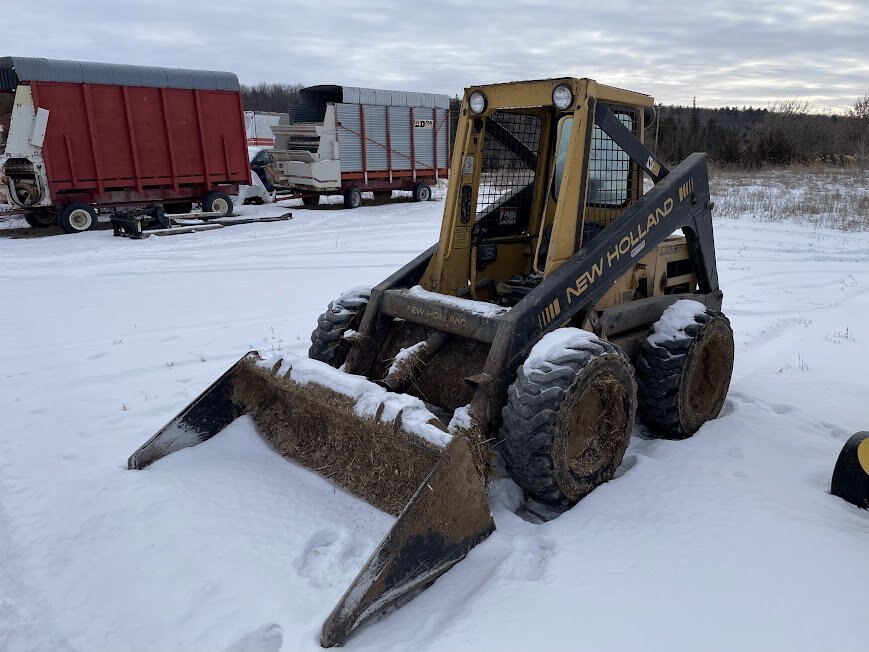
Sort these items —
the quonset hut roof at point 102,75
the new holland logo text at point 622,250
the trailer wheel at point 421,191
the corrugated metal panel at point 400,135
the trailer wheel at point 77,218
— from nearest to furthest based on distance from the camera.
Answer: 1. the new holland logo text at point 622,250
2. the quonset hut roof at point 102,75
3. the trailer wheel at point 77,218
4. the corrugated metal panel at point 400,135
5. the trailer wheel at point 421,191

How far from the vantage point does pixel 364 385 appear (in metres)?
3.72

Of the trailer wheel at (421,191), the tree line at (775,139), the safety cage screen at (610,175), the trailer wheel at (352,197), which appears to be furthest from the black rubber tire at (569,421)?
the tree line at (775,139)

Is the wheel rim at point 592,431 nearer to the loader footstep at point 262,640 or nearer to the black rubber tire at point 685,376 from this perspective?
the black rubber tire at point 685,376

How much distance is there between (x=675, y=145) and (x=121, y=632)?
3532 centimetres

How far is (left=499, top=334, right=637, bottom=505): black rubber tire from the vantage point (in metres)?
3.37

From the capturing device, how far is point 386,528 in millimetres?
3334

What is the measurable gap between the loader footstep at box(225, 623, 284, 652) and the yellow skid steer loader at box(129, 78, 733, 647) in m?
0.25

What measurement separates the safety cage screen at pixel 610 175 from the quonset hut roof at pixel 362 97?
14.1 metres

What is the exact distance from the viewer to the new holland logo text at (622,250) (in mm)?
4000

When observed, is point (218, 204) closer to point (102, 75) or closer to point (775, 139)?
point (102, 75)

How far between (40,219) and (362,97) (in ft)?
28.3

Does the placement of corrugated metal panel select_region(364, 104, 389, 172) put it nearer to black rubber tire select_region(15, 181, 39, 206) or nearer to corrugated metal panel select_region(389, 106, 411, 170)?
corrugated metal panel select_region(389, 106, 411, 170)

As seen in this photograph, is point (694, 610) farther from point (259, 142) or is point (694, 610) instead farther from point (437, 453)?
point (259, 142)

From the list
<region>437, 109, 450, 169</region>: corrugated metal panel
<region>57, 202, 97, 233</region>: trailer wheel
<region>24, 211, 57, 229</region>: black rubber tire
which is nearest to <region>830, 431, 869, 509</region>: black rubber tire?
<region>57, 202, 97, 233</region>: trailer wheel
